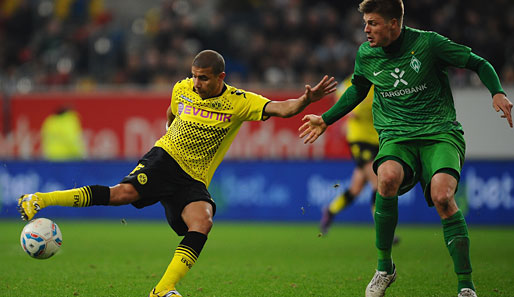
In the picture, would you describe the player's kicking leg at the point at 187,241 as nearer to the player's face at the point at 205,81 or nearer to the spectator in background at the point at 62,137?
the player's face at the point at 205,81

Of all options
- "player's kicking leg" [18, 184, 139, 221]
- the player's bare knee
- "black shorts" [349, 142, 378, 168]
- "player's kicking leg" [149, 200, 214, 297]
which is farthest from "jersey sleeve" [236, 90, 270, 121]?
Result: "black shorts" [349, 142, 378, 168]

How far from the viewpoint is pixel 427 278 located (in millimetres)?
7059

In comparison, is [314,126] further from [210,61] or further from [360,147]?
[360,147]

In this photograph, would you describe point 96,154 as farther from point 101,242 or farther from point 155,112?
point 101,242

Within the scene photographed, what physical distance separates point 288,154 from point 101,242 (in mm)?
6963

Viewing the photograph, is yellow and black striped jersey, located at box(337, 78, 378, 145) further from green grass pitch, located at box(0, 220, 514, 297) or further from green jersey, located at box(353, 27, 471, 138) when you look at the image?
green jersey, located at box(353, 27, 471, 138)

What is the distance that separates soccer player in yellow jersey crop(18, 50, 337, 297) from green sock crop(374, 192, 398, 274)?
102 centimetres

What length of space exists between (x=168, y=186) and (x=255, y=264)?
258cm

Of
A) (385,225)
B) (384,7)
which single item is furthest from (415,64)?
(385,225)

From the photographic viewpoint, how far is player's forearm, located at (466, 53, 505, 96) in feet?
17.9

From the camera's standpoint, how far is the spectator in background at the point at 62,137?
16109 millimetres

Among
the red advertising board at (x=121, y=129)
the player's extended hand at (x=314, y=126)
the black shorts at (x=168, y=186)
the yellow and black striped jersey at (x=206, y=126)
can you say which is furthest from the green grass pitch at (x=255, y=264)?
the red advertising board at (x=121, y=129)

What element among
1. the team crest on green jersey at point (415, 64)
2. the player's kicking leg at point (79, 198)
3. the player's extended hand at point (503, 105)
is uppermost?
the team crest on green jersey at point (415, 64)

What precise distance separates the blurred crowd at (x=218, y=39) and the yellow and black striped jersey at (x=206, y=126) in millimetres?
10654
